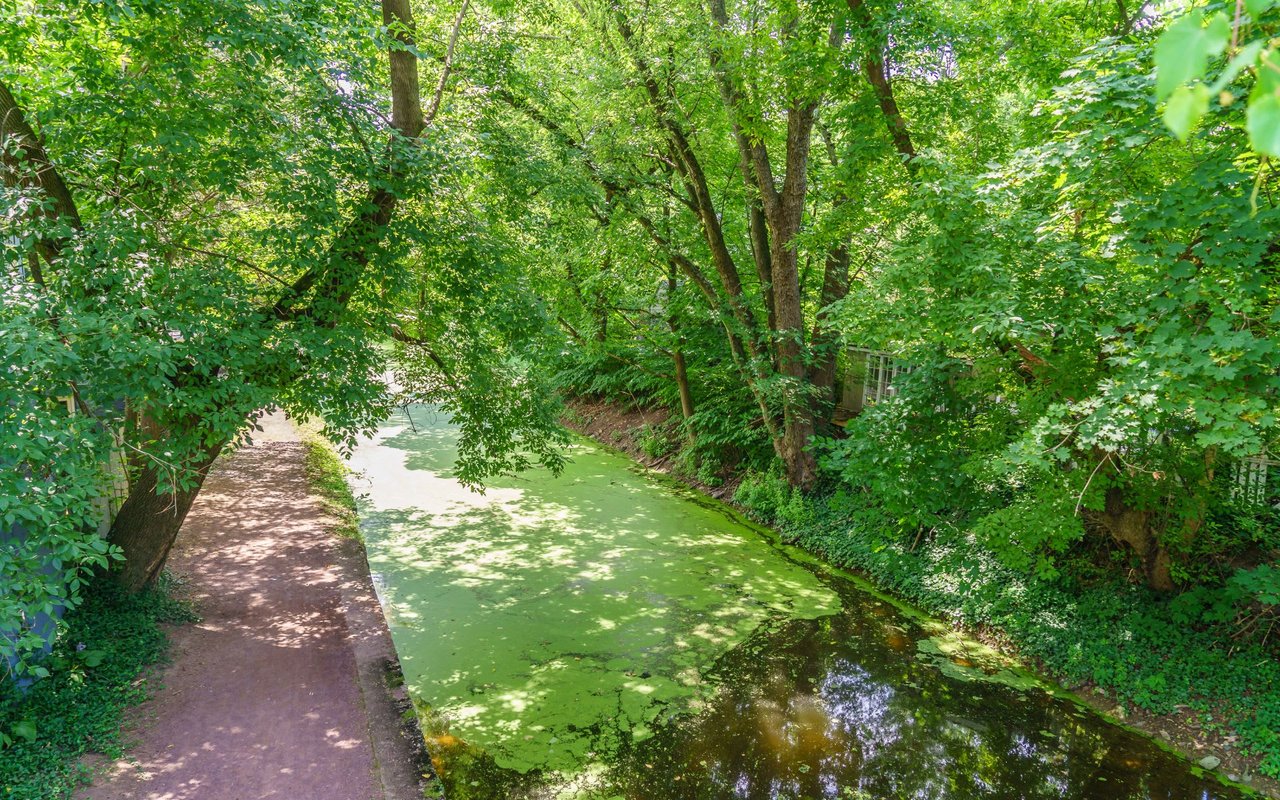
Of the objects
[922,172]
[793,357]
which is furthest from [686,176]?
[922,172]

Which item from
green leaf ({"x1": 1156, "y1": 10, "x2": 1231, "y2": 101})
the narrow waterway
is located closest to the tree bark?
the narrow waterway

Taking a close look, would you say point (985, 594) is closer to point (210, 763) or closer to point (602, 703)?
point (602, 703)

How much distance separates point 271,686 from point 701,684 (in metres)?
3.11

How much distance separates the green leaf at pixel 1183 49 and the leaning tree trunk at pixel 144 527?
6.41 m

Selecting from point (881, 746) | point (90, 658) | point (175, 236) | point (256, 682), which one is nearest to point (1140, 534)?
point (881, 746)

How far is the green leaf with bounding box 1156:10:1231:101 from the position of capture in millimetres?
1040

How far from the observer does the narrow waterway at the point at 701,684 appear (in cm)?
485

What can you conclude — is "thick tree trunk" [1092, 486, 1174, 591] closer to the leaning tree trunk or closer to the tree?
the tree

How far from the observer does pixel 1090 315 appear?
197 inches

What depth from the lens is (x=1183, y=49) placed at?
42.0 inches

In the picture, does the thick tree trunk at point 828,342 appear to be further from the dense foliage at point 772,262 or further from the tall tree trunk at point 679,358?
the tall tree trunk at point 679,358

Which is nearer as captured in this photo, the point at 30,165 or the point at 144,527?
the point at 30,165

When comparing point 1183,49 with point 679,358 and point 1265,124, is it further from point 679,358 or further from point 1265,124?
point 679,358

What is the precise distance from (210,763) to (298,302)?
9.95ft
